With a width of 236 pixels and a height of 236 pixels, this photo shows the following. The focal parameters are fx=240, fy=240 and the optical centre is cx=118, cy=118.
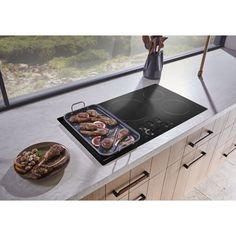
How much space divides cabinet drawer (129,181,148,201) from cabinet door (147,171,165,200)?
3 cm

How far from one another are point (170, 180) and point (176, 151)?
205 mm

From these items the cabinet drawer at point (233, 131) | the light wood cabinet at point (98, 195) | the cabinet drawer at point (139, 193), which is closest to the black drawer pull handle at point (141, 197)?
the cabinet drawer at point (139, 193)

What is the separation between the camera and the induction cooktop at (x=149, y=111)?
1045 mm

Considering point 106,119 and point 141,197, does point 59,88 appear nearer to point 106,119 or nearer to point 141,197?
point 106,119

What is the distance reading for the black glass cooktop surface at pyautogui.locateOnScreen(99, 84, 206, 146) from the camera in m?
1.09

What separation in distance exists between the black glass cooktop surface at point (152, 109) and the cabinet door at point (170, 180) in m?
0.24

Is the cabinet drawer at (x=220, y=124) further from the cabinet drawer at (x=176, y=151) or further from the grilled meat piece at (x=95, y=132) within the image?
the grilled meat piece at (x=95, y=132)

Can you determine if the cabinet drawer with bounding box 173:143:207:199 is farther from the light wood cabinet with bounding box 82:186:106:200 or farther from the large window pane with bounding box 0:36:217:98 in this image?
the large window pane with bounding box 0:36:217:98

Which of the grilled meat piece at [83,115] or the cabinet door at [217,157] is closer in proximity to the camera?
the grilled meat piece at [83,115]

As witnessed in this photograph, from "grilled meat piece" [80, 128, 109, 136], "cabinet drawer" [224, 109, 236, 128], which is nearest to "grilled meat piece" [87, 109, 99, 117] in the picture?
"grilled meat piece" [80, 128, 109, 136]

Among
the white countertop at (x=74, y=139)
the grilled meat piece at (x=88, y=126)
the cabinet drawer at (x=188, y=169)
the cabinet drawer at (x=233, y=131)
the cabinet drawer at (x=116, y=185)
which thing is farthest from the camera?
the cabinet drawer at (x=233, y=131)
